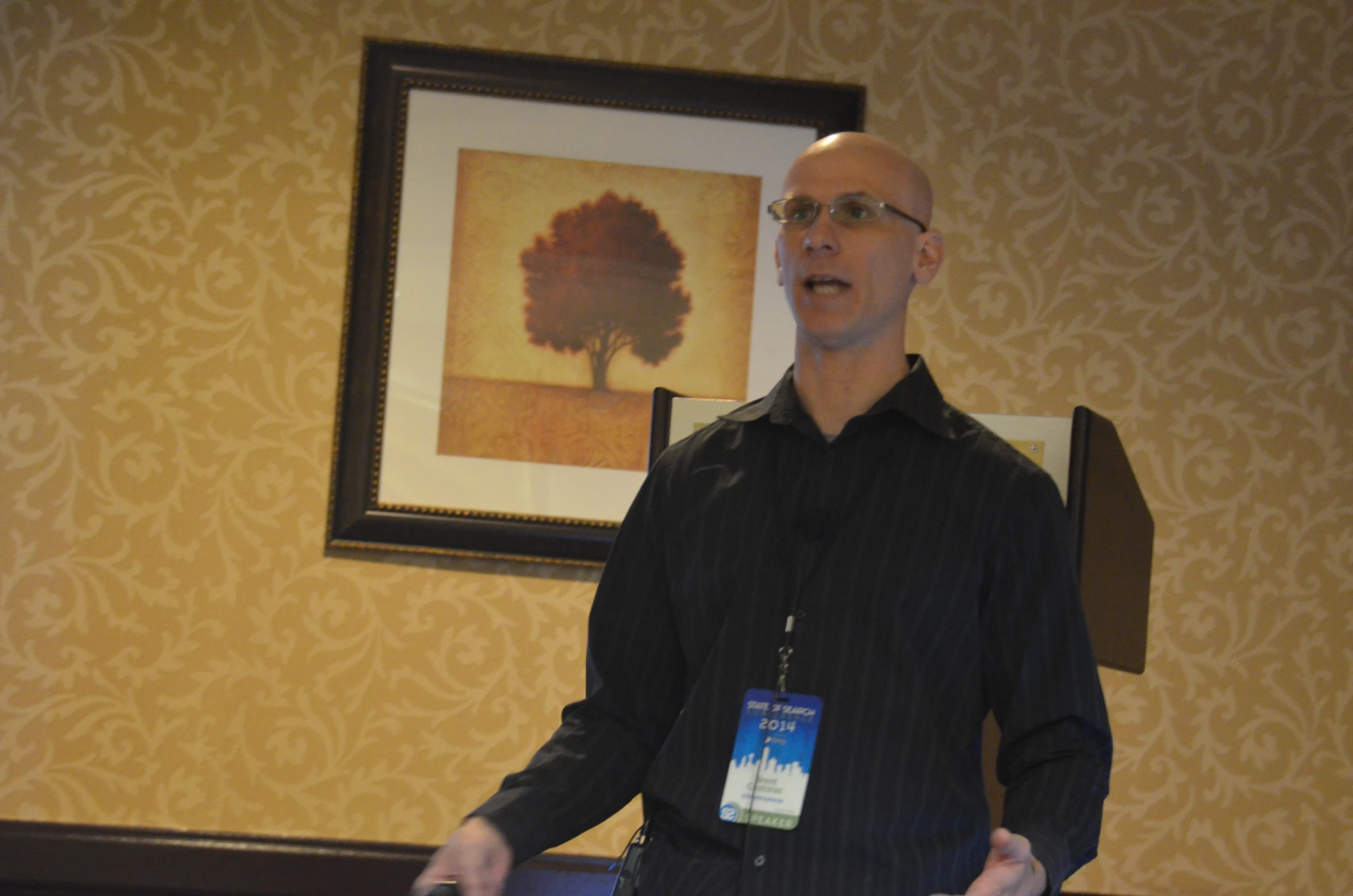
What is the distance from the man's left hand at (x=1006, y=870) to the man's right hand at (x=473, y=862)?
1.35 feet

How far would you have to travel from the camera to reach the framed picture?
2773 mm

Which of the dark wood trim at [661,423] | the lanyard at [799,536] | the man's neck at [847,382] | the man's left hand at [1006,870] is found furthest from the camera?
the dark wood trim at [661,423]

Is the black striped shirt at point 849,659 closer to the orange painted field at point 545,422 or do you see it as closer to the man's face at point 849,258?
the man's face at point 849,258

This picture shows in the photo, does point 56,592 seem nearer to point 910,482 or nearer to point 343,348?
point 343,348

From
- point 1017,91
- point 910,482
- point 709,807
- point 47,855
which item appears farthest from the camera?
point 1017,91

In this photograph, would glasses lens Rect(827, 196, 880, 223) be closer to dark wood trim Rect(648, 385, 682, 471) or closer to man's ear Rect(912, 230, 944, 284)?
man's ear Rect(912, 230, 944, 284)

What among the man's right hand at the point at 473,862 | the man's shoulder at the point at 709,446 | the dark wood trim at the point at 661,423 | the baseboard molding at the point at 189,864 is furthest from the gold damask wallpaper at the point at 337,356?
the man's right hand at the point at 473,862

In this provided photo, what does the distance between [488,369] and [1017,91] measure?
1.38 m

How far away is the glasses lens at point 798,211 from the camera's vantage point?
4.40ft

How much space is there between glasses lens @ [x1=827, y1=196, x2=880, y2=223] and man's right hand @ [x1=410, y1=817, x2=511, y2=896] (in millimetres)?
711

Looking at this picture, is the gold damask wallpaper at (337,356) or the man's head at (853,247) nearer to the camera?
the man's head at (853,247)

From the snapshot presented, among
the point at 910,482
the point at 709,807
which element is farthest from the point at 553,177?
the point at 709,807

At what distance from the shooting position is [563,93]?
2.83 meters

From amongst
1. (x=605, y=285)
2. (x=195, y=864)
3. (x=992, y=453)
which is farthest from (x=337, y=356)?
(x=992, y=453)
